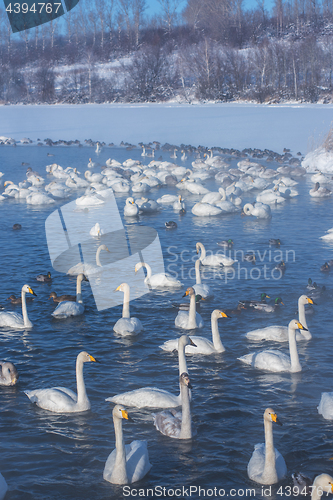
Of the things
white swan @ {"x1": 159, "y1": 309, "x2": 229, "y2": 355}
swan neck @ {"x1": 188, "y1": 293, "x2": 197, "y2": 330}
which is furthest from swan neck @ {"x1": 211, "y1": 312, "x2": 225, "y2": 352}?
swan neck @ {"x1": 188, "y1": 293, "x2": 197, "y2": 330}

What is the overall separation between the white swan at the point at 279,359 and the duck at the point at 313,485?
2.99m

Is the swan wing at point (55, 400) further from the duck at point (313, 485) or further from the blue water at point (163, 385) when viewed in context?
the duck at point (313, 485)

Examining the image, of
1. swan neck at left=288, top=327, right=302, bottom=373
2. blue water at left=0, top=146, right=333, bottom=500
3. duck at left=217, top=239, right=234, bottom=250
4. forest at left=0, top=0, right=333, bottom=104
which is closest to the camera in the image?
blue water at left=0, top=146, right=333, bottom=500

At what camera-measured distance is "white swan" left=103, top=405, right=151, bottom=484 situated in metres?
7.06

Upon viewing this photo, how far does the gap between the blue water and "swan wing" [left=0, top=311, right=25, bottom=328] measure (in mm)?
196

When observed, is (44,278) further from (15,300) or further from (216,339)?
(216,339)

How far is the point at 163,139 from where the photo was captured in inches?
1784

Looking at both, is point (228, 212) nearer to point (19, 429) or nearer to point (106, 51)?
point (19, 429)

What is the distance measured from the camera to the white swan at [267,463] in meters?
7.04

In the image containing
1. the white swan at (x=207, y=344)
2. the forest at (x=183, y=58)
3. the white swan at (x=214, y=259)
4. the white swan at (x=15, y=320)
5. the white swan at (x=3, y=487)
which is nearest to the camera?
the white swan at (x=3, y=487)

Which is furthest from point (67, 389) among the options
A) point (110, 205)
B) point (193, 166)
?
point (193, 166)

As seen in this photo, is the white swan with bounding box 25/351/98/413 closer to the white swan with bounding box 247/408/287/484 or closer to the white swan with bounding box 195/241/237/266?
the white swan with bounding box 247/408/287/484

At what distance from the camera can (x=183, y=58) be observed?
6656 centimetres

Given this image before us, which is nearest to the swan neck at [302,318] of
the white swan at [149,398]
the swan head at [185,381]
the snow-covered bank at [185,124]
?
the white swan at [149,398]
